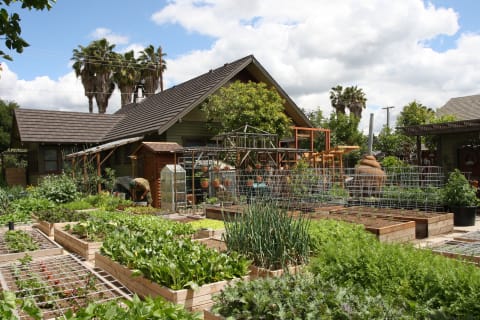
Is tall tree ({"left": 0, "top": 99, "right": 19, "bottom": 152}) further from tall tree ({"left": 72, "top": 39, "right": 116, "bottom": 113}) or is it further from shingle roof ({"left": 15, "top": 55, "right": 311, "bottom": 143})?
shingle roof ({"left": 15, "top": 55, "right": 311, "bottom": 143})

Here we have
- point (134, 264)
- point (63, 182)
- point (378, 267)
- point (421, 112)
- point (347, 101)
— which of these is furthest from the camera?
point (347, 101)

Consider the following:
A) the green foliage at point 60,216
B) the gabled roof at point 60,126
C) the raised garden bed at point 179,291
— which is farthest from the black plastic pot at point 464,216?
the gabled roof at point 60,126

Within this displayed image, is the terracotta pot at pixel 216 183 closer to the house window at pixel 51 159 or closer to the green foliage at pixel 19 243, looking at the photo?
the green foliage at pixel 19 243

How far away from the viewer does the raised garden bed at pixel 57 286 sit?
4.13m

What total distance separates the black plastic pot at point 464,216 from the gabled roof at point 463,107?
12181mm

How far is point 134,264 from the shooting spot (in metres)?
4.84

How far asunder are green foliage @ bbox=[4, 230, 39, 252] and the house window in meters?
12.0

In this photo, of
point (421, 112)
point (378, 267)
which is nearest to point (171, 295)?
point (378, 267)

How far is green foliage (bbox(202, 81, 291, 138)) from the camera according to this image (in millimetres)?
15734

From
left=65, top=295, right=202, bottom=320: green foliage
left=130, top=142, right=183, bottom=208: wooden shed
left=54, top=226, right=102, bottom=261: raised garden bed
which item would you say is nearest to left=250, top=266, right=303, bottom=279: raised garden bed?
left=65, top=295, right=202, bottom=320: green foliage

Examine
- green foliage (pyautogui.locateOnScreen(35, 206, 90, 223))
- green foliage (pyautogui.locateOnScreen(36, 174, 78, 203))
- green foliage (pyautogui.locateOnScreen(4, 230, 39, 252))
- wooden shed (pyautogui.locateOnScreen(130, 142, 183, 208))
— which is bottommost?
green foliage (pyautogui.locateOnScreen(4, 230, 39, 252))

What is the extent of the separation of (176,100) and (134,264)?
1450cm

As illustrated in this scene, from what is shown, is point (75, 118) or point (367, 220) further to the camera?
point (75, 118)

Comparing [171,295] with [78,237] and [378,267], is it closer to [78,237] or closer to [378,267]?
[378,267]
